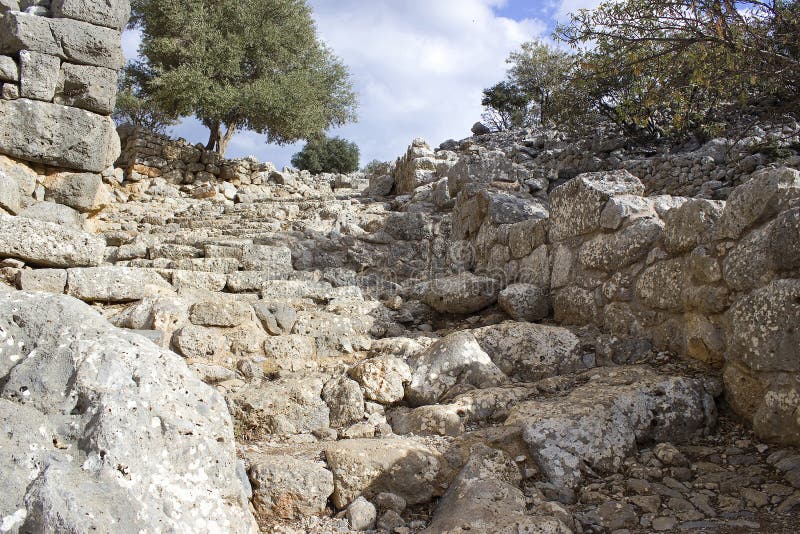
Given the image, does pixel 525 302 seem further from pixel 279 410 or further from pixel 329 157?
pixel 329 157

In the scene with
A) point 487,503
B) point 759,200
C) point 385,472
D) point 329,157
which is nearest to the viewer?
point 487,503

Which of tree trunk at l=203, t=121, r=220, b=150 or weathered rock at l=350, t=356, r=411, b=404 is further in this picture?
tree trunk at l=203, t=121, r=220, b=150

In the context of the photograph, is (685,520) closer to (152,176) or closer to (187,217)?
(187,217)

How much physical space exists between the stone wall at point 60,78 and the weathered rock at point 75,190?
0.08 metres

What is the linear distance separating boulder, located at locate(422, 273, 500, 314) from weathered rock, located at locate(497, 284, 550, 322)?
21 cm

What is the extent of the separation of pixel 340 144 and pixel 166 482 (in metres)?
27.4

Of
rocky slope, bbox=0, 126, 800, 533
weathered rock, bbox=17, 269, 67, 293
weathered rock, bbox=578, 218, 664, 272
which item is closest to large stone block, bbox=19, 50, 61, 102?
rocky slope, bbox=0, 126, 800, 533

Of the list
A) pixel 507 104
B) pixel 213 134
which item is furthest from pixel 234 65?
pixel 507 104

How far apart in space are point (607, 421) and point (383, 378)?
1.35 m

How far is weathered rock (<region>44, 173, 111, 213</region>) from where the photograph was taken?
464 centimetres

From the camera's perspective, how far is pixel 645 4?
6109 millimetres

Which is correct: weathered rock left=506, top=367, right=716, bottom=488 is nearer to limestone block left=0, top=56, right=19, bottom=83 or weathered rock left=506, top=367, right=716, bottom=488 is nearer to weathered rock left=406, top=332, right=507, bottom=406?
weathered rock left=406, top=332, right=507, bottom=406

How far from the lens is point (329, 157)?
2811 cm

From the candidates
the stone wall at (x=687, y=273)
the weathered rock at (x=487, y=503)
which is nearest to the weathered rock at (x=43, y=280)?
the weathered rock at (x=487, y=503)
